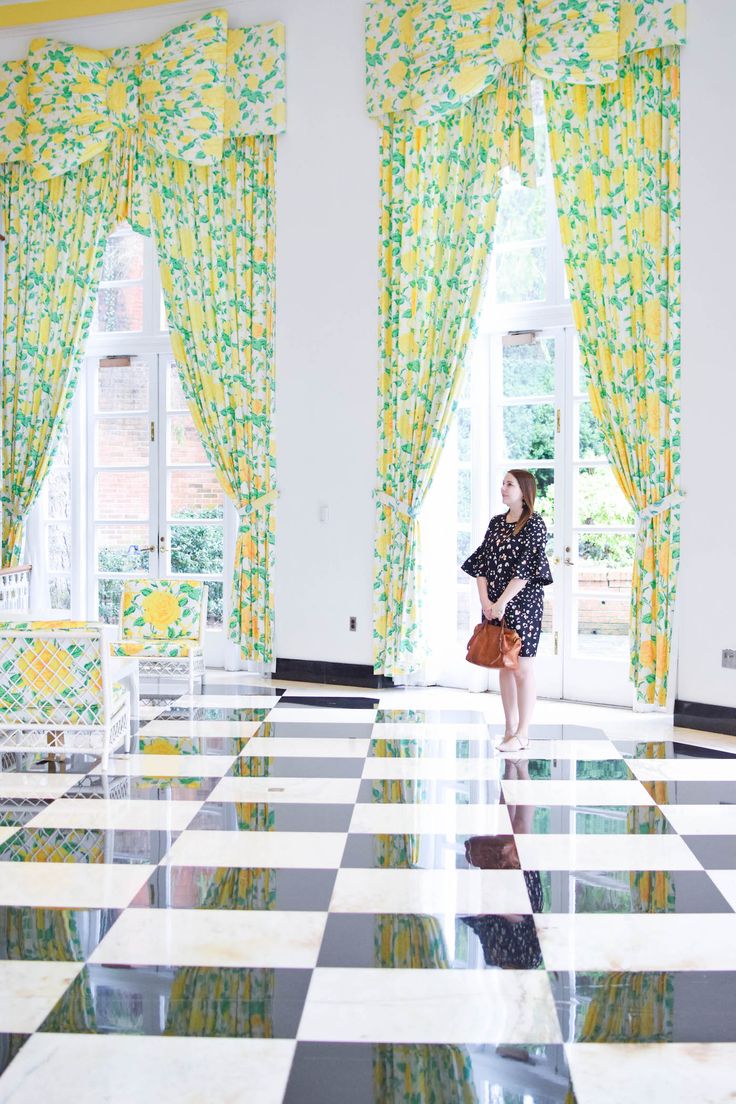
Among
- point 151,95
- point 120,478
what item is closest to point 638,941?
point 120,478

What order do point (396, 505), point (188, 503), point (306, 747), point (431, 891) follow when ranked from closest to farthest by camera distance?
point (431, 891)
point (306, 747)
point (396, 505)
point (188, 503)

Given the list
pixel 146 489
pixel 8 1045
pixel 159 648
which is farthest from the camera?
Answer: pixel 146 489

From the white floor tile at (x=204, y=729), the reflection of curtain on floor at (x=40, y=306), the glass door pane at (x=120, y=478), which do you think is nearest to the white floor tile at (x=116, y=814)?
the white floor tile at (x=204, y=729)

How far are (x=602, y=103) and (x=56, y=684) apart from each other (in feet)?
14.4

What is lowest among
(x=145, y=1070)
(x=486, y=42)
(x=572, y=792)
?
(x=145, y=1070)

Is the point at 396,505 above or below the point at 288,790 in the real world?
above

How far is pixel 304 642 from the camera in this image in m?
7.37

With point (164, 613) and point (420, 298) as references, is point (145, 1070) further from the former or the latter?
point (420, 298)

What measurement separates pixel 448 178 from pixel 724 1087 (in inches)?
219

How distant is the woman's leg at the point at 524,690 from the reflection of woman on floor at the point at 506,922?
1.21 m

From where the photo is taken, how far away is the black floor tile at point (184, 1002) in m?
2.54

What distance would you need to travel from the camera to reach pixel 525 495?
5.21 meters

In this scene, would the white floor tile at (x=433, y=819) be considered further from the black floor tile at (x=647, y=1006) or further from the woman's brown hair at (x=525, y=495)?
the woman's brown hair at (x=525, y=495)

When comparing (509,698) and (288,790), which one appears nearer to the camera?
(288,790)
